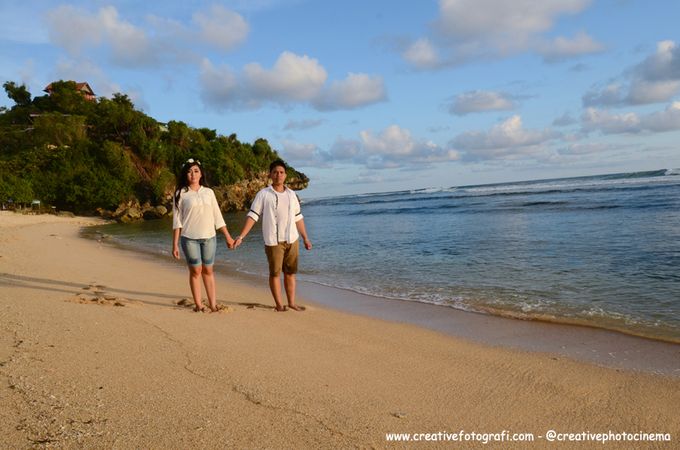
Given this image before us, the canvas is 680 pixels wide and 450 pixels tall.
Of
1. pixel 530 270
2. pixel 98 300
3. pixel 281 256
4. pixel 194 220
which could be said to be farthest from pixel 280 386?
pixel 530 270

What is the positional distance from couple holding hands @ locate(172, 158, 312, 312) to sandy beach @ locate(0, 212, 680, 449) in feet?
2.14

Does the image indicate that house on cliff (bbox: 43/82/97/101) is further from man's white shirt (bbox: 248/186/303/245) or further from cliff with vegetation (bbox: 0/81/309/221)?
man's white shirt (bbox: 248/186/303/245)

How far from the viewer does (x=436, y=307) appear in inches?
256

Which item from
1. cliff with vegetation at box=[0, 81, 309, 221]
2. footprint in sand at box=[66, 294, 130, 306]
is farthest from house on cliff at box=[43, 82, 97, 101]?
footprint in sand at box=[66, 294, 130, 306]

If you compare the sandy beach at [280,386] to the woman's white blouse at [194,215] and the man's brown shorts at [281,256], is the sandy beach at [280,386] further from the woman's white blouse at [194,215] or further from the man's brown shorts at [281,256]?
the woman's white blouse at [194,215]

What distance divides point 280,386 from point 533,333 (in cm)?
327

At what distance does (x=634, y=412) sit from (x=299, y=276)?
7334 millimetres

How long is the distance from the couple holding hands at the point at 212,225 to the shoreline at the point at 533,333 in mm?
1338

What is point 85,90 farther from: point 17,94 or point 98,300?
Result: point 98,300

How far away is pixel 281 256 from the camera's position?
5.91 meters

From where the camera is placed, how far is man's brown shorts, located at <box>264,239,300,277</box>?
231 inches

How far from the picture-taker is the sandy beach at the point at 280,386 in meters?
2.54

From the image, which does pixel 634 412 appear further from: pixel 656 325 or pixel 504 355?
pixel 656 325

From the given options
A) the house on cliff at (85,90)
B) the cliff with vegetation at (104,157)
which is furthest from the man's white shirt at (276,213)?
the house on cliff at (85,90)
